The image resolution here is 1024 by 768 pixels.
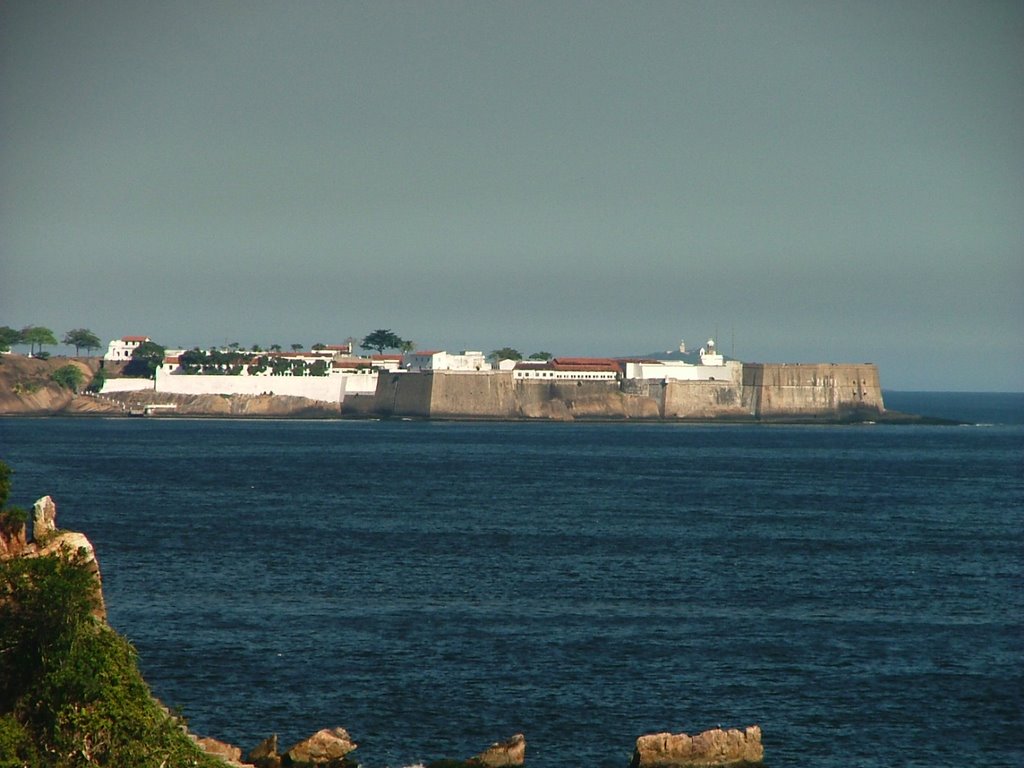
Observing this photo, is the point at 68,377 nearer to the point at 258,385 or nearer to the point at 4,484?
the point at 258,385

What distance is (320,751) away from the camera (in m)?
21.9

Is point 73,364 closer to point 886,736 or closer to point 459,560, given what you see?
point 459,560

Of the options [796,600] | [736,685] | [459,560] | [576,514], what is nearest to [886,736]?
[736,685]

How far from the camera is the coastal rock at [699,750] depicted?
21.9m

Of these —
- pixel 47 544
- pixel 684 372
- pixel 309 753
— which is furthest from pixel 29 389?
pixel 47 544

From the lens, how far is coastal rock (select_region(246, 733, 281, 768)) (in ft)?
70.3

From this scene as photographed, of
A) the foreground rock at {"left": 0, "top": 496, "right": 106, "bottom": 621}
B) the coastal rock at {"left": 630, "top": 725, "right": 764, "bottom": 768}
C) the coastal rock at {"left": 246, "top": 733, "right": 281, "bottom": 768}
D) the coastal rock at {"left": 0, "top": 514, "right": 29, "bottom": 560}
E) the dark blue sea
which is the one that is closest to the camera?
the foreground rock at {"left": 0, "top": 496, "right": 106, "bottom": 621}

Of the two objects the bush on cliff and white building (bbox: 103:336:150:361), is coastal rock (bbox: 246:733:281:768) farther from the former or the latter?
white building (bbox: 103:336:150:361)

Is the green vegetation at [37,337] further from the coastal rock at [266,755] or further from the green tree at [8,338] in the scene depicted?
the coastal rock at [266,755]

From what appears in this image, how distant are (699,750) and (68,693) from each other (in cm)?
975

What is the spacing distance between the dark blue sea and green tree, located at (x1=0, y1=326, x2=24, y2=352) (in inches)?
3728

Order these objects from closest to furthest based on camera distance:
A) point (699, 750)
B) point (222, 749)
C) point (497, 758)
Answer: point (222, 749), point (497, 758), point (699, 750)

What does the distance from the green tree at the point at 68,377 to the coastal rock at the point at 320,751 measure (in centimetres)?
13888

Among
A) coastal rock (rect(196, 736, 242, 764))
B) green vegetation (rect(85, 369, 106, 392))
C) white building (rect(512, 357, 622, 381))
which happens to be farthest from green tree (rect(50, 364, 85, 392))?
coastal rock (rect(196, 736, 242, 764))
